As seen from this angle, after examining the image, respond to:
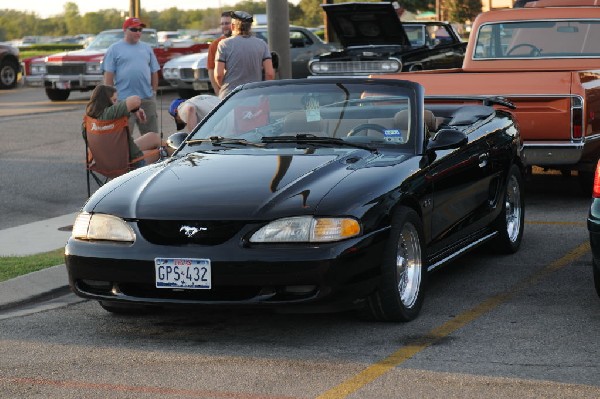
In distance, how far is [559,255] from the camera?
9.62 meters

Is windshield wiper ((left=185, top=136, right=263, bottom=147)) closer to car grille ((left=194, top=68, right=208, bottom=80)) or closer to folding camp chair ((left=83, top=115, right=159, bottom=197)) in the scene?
folding camp chair ((left=83, top=115, right=159, bottom=197))

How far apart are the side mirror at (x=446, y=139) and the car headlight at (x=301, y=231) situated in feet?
5.00

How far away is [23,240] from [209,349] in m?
4.28

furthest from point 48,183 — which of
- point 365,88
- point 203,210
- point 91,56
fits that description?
point 91,56

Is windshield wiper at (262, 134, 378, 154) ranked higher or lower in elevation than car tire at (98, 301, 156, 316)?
higher

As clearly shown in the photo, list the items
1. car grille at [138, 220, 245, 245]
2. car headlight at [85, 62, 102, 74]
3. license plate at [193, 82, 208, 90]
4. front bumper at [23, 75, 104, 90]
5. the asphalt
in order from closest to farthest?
car grille at [138, 220, 245, 245], the asphalt, license plate at [193, 82, 208, 90], front bumper at [23, 75, 104, 90], car headlight at [85, 62, 102, 74]

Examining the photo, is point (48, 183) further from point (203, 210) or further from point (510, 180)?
point (203, 210)

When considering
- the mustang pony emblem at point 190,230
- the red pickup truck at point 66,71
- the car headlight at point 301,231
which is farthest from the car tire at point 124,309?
the red pickup truck at point 66,71

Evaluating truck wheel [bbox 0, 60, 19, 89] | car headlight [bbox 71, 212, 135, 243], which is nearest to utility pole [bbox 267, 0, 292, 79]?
car headlight [bbox 71, 212, 135, 243]

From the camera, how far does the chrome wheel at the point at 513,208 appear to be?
983 centimetres

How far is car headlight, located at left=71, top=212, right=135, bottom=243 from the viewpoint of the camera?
23.0ft

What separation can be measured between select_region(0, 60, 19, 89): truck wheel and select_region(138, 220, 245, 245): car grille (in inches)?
1100

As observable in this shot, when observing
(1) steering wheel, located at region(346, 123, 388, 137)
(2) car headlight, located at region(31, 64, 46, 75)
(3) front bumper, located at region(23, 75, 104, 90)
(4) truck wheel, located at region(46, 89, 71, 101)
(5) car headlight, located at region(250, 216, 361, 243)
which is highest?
(1) steering wheel, located at region(346, 123, 388, 137)

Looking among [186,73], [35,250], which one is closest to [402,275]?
[35,250]
